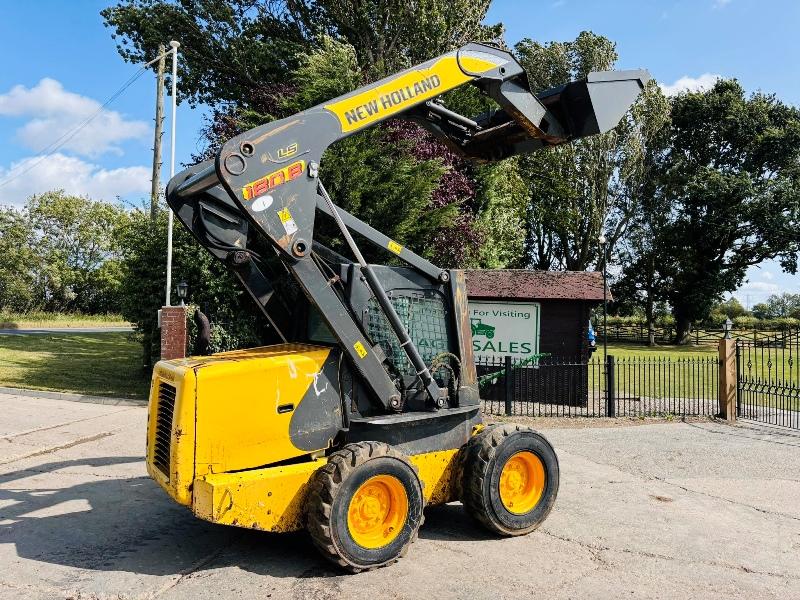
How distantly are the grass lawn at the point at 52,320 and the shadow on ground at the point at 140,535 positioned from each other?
38301mm

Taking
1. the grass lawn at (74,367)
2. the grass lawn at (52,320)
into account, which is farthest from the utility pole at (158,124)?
the grass lawn at (52,320)

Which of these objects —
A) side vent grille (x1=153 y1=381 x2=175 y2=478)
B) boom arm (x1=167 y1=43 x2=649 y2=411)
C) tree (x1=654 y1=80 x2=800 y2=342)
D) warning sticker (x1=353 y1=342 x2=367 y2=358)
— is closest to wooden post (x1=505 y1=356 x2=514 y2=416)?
boom arm (x1=167 y1=43 x2=649 y2=411)

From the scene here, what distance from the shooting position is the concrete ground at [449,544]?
468 cm

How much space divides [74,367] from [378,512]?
17.2 m

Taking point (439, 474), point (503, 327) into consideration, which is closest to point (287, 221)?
point (439, 474)

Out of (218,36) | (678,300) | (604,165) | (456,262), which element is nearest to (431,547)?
(456,262)

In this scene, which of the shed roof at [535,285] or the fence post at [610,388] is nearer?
the fence post at [610,388]

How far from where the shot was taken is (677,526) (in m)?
6.29

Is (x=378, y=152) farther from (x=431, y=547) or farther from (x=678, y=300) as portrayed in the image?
(x=678, y=300)

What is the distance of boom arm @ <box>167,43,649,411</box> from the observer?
466 centimetres

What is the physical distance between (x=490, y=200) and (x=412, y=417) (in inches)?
744

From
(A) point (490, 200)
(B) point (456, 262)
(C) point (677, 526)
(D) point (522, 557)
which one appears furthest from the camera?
(A) point (490, 200)

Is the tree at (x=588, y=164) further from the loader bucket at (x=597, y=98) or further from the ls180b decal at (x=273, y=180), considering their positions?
the ls180b decal at (x=273, y=180)

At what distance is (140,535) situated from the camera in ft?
18.8
